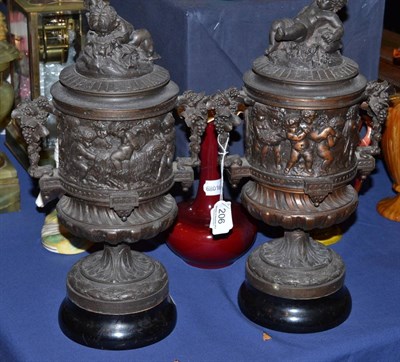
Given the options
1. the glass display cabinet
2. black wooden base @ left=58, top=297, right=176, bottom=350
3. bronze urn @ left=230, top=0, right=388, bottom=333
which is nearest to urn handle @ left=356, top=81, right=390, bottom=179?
bronze urn @ left=230, top=0, right=388, bottom=333

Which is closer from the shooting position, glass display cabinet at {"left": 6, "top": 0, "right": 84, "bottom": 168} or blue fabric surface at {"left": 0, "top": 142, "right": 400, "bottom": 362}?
blue fabric surface at {"left": 0, "top": 142, "right": 400, "bottom": 362}

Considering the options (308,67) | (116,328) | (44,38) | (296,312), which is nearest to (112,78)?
(308,67)

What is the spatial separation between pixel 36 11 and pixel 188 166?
0.81m

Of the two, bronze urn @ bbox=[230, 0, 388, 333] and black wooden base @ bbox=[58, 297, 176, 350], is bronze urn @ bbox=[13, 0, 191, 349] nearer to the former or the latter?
black wooden base @ bbox=[58, 297, 176, 350]

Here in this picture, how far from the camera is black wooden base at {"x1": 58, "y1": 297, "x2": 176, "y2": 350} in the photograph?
78.2 inches

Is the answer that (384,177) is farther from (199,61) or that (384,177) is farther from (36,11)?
(36,11)

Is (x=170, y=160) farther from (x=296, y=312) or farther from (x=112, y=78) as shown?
(x=296, y=312)

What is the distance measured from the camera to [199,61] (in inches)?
91.4

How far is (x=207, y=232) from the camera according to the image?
88.4 inches

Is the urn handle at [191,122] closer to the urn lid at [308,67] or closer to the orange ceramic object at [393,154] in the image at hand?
the urn lid at [308,67]

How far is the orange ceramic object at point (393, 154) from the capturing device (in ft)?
8.17

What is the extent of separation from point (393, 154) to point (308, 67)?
69 centimetres

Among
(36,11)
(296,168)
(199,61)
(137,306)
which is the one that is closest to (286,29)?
(296,168)

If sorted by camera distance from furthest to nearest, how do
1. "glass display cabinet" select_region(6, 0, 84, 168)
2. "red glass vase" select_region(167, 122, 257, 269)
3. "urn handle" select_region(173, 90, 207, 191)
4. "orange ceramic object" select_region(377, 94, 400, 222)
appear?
"glass display cabinet" select_region(6, 0, 84, 168) → "orange ceramic object" select_region(377, 94, 400, 222) → "red glass vase" select_region(167, 122, 257, 269) → "urn handle" select_region(173, 90, 207, 191)
